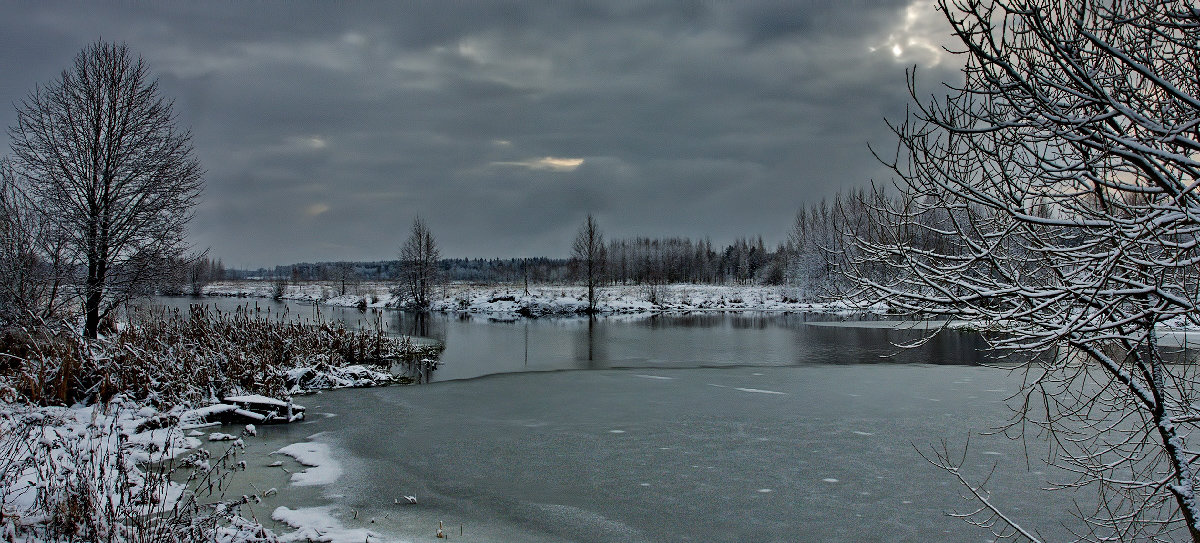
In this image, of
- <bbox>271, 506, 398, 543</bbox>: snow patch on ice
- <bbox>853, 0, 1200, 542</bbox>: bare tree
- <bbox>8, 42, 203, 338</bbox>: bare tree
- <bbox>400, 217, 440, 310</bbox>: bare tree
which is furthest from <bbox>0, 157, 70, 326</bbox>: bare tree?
<bbox>400, 217, 440, 310</bbox>: bare tree

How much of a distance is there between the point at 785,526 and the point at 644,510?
1291 millimetres

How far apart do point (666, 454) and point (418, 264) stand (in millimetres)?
48705

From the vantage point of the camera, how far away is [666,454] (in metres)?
8.45

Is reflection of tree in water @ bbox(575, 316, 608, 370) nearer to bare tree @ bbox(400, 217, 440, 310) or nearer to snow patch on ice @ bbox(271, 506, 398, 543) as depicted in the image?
snow patch on ice @ bbox(271, 506, 398, 543)

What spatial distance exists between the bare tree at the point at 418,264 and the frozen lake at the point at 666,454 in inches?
1514

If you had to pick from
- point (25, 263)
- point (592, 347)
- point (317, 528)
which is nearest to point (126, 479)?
point (317, 528)

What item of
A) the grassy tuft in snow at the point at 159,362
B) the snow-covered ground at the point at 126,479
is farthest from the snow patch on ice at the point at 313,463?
the grassy tuft in snow at the point at 159,362

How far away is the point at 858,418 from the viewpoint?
10.5 meters

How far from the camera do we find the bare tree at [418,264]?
178 feet

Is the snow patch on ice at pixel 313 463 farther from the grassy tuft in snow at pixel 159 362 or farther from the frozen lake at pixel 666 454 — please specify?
the grassy tuft in snow at pixel 159 362

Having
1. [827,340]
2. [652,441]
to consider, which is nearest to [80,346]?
[652,441]

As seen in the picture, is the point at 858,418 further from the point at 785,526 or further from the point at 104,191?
the point at 104,191

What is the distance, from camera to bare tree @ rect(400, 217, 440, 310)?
54188mm

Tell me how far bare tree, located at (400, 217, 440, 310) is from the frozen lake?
38.5m
